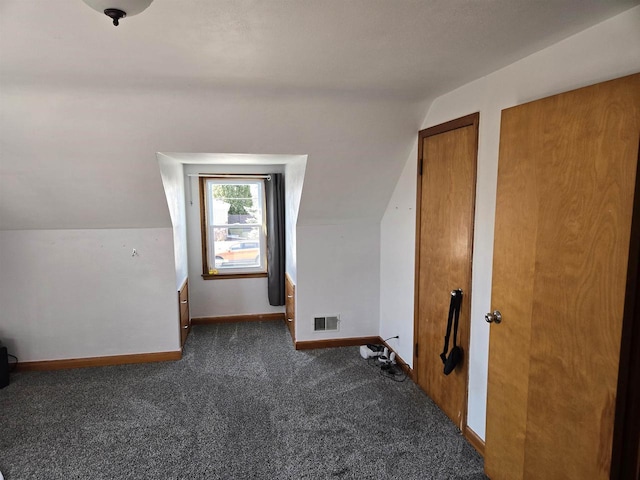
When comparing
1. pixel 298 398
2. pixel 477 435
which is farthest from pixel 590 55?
pixel 298 398

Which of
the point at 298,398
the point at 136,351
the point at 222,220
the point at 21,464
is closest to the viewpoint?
the point at 21,464

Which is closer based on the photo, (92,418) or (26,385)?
(92,418)

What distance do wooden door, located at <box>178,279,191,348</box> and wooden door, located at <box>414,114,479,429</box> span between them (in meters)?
2.20

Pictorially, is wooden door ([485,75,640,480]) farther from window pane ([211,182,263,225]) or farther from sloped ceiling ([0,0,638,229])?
window pane ([211,182,263,225])

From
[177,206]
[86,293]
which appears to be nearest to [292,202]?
[177,206]

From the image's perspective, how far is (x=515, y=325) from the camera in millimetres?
1874

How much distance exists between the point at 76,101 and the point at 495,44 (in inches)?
94.3

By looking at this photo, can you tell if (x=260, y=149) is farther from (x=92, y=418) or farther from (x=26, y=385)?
(x=26, y=385)

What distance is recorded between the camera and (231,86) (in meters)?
2.32

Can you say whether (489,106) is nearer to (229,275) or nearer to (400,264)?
(400,264)

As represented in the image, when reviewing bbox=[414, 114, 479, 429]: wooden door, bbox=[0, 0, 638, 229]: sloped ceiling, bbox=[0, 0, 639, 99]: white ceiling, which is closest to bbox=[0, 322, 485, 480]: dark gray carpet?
bbox=[414, 114, 479, 429]: wooden door

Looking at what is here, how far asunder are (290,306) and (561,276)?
296 cm

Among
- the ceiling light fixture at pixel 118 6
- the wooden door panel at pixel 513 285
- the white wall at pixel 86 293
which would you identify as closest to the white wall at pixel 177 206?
the white wall at pixel 86 293

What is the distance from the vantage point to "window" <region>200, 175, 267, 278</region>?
457 centimetres
